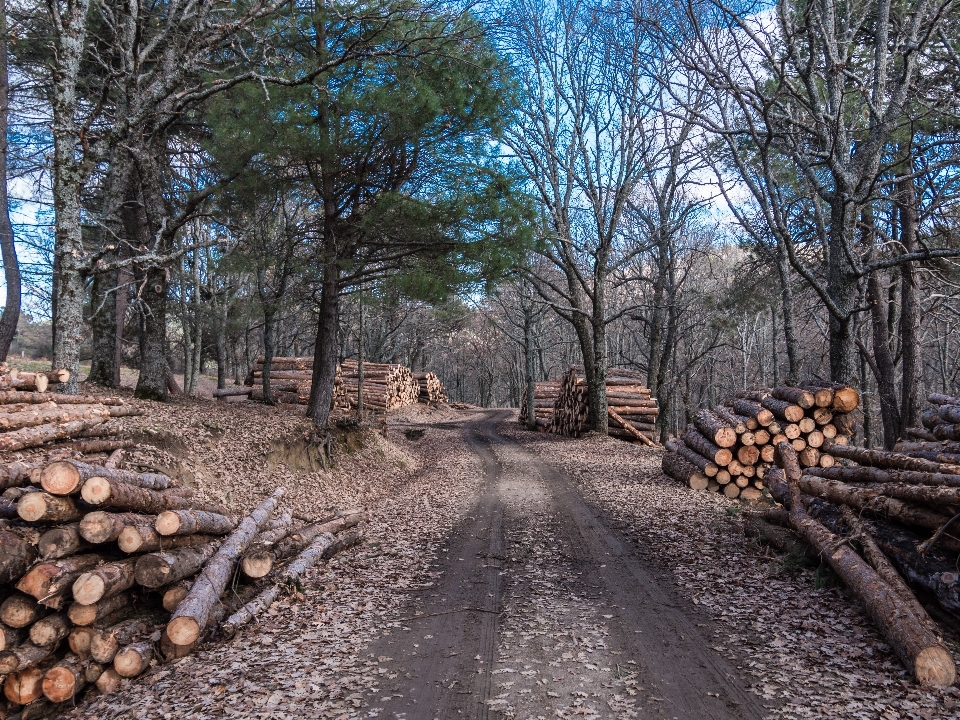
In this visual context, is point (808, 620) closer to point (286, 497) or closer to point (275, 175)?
point (286, 497)

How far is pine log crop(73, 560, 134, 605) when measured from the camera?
13.4 feet

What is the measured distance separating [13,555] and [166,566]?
100cm

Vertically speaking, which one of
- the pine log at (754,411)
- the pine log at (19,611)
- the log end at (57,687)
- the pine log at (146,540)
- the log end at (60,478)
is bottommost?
the log end at (57,687)

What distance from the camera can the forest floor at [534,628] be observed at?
381cm

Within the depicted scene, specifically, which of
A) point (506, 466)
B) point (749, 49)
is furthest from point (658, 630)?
point (749, 49)

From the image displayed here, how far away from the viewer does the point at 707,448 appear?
1054 cm

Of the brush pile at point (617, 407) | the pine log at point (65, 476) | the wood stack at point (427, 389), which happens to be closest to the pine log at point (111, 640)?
the pine log at point (65, 476)

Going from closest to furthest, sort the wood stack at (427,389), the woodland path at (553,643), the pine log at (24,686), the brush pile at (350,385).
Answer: the woodland path at (553,643) → the pine log at (24,686) → the brush pile at (350,385) → the wood stack at (427,389)

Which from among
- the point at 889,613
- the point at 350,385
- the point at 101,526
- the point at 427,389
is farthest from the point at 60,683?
the point at 427,389

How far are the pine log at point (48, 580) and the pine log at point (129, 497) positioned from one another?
19.9 inches

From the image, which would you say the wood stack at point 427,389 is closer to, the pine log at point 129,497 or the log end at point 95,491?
the pine log at point 129,497

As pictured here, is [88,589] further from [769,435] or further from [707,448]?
[769,435]

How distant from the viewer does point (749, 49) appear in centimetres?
1220

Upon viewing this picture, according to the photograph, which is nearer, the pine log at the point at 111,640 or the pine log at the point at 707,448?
the pine log at the point at 111,640
